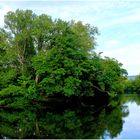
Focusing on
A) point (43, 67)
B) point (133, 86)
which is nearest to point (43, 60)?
point (43, 67)

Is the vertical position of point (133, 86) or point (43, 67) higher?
point (133, 86)

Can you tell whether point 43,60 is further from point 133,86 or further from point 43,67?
point 133,86

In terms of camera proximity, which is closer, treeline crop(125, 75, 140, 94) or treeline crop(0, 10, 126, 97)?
treeline crop(0, 10, 126, 97)

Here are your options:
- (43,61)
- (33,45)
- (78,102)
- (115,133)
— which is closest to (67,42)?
(43,61)

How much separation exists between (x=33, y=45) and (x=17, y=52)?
6.03ft

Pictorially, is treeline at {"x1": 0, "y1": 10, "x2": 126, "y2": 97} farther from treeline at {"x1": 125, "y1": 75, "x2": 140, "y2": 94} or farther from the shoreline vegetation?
treeline at {"x1": 125, "y1": 75, "x2": 140, "y2": 94}

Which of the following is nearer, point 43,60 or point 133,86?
point 43,60

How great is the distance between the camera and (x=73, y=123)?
24031 millimetres

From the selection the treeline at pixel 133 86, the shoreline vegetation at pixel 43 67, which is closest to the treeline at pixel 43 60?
the shoreline vegetation at pixel 43 67

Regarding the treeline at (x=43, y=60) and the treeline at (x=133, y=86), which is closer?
the treeline at (x=43, y=60)

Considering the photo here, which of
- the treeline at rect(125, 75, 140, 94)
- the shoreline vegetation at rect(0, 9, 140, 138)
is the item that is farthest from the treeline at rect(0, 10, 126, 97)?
the treeline at rect(125, 75, 140, 94)

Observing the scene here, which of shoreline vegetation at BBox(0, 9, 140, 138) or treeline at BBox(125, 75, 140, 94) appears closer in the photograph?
shoreline vegetation at BBox(0, 9, 140, 138)

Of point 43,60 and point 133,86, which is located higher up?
point 133,86

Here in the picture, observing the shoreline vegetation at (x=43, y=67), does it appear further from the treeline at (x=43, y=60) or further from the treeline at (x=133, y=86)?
the treeline at (x=133, y=86)
